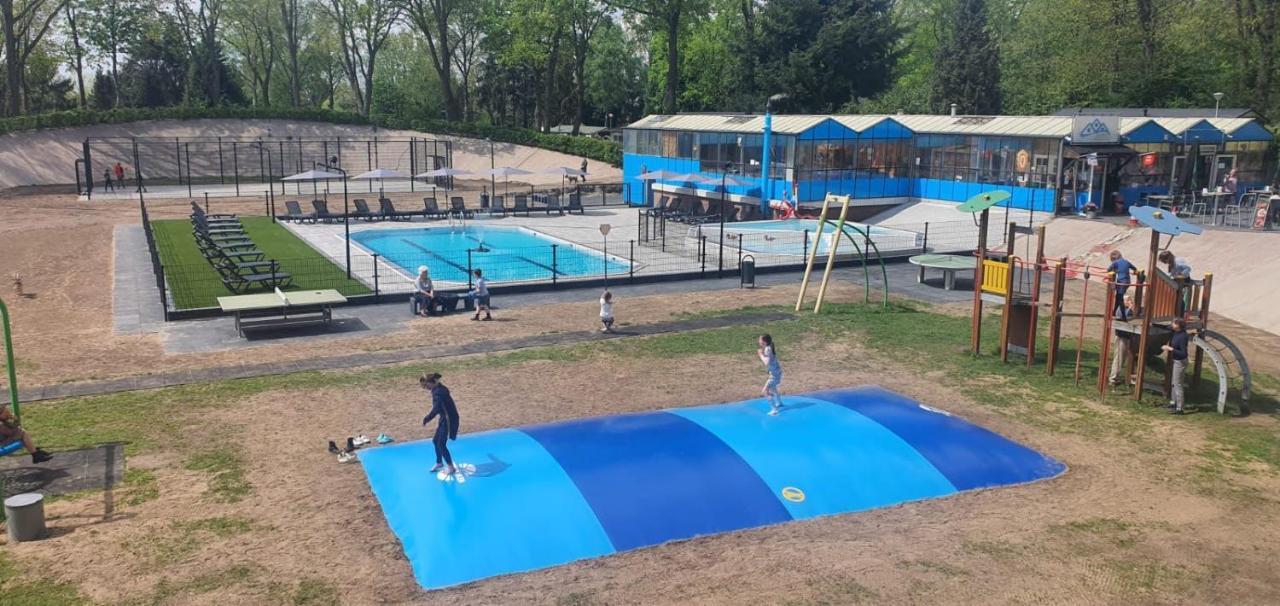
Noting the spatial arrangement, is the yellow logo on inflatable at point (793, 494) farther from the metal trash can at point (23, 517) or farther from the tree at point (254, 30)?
the tree at point (254, 30)

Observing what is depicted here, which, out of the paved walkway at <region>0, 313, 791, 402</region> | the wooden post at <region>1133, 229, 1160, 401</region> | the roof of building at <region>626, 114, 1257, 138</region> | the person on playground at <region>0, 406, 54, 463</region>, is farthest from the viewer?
the roof of building at <region>626, 114, 1257, 138</region>

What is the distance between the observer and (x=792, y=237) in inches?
1367

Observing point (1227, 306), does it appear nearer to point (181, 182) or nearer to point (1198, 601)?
point (1198, 601)

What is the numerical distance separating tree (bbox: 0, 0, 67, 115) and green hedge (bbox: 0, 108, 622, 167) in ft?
14.8

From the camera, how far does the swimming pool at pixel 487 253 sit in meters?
30.0

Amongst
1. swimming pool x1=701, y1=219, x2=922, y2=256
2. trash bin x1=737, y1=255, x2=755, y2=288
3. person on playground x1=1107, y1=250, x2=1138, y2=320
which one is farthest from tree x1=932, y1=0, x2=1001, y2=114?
person on playground x1=1107, y1=250, x2=1138, y2=320

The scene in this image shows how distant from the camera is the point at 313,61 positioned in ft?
329

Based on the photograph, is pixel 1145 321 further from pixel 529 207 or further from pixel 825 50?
pixel 825 50

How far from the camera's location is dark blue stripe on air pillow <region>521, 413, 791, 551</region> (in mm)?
11414

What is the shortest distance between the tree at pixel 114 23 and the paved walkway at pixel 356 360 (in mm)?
75599

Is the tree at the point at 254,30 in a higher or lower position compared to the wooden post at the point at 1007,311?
higher

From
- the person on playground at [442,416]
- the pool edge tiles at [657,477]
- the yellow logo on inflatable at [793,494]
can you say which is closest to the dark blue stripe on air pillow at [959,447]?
the pool edge tiles at [657,477]

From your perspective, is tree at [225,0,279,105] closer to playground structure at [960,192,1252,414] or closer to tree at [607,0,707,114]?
tree at [607,0,707,114]

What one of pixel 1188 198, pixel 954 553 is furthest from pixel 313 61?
pixel 954 553
